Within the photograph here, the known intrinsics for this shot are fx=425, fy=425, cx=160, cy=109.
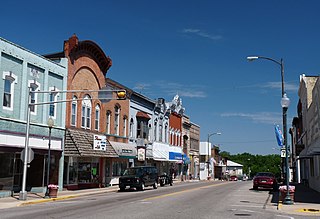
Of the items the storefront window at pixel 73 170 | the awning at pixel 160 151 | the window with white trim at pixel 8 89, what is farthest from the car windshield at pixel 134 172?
the awning at pixel 160 151

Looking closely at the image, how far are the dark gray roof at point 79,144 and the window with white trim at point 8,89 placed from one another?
6.51 m

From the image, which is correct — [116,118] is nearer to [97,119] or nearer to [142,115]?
[97,119]

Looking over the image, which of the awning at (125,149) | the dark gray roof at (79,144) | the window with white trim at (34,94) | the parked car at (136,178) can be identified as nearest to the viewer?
the window with white trim at (34,94)

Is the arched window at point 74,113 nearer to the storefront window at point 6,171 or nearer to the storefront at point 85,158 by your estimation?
the storefront at point 85,158

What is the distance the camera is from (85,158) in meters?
34.1

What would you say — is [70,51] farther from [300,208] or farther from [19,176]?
[300,208]

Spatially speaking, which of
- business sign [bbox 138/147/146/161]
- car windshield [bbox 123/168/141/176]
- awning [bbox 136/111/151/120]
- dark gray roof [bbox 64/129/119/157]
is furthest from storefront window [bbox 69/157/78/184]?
awning [bbox 136/111/151/120]

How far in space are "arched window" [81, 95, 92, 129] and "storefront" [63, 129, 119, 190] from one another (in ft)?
2.45

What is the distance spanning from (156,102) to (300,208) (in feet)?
110

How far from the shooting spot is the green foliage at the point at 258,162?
15688 cm

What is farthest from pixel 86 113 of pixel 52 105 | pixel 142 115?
pixel 142 115

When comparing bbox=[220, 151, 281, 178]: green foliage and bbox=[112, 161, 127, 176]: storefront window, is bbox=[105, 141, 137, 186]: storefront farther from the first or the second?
bbox=[220, 151, 281, 178]: green foliage

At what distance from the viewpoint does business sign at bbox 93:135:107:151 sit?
34463 mm

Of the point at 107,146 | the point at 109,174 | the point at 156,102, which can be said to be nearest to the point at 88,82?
the point at 107,146
